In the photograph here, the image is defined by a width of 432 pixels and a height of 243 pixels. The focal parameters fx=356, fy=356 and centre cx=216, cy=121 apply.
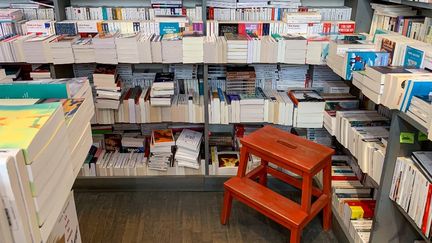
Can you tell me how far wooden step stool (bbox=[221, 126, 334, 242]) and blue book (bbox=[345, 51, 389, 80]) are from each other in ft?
1.77

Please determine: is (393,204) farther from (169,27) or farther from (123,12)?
(123,12)

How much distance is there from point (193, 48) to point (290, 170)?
1060mm

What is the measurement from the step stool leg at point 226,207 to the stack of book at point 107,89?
41.6 inches

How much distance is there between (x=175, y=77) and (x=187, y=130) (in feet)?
1.53

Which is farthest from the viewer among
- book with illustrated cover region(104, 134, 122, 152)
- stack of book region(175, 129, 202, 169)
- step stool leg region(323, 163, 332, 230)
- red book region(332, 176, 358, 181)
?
book with illustrated cover region(104, 134, 122, 152)

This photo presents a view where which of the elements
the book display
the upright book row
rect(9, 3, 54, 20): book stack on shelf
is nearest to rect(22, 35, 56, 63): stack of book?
the book display

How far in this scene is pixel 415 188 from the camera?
5.31ft

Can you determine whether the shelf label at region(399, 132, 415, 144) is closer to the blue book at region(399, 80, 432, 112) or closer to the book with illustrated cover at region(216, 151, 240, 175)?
the blue book at region(399, 80, 432, 112)

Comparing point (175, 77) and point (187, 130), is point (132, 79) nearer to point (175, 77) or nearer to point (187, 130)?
point (175, 77)

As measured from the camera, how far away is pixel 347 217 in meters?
2.28

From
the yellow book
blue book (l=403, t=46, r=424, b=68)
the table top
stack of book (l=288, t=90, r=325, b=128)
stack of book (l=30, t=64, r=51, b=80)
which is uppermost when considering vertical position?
blue book (l=403, t=46, r=424, b=68)

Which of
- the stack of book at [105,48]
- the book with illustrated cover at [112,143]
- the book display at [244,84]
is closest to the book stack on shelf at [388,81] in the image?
the book display at [244,84]

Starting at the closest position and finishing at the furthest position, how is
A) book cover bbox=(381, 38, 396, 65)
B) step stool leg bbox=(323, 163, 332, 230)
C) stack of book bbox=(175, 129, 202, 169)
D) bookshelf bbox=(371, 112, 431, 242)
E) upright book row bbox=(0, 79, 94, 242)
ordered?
upright book row bbox=(0, 79, 94, 242) → bookshelf bbox=(371, 112, 431, 242) → book cover bbox=(381, 38, 396, 65) → step stool leg bbox=(323, 163, 332, 230) → stack of book bbox=(175, 129, 202, 169)

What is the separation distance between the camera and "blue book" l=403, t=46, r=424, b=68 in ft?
5.94
